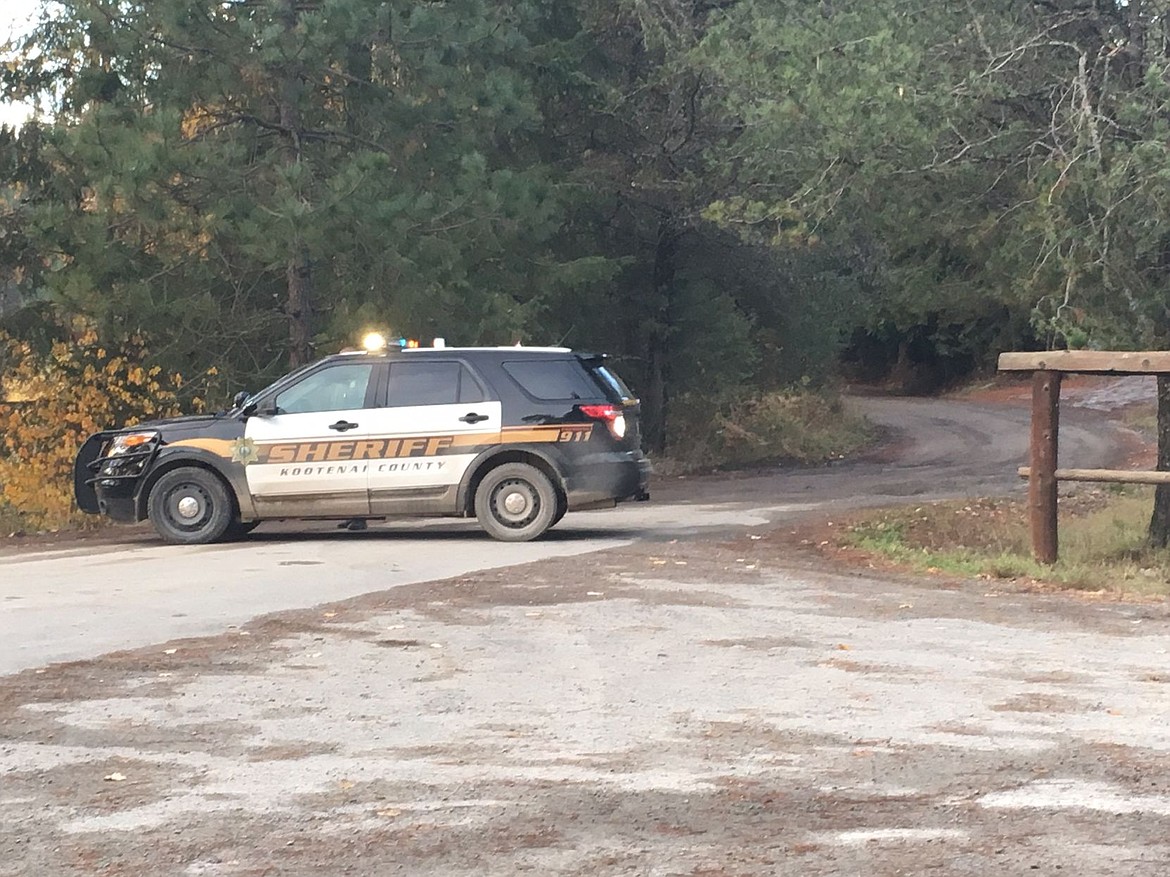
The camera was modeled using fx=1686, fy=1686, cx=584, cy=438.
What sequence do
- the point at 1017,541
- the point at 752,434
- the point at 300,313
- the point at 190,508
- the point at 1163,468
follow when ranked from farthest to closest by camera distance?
1. the point at 752,434
2. the point at 300,313
3. the point at 1017,541
4. the point at 1163,468
5. the point at 190,508

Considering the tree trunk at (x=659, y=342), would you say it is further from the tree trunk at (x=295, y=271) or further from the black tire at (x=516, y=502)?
the black tire at (x=516, y=502)

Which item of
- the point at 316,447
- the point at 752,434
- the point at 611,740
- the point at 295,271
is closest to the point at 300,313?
the point at 295,271

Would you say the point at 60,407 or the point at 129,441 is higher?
the point at 60,407

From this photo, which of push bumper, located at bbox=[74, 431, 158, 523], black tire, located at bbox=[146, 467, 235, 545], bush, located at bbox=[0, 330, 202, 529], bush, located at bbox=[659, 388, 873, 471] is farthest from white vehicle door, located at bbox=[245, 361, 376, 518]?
bush, located at bbox=[659, 388, 873, 471]

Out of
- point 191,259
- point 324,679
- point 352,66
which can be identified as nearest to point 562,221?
point 352,66

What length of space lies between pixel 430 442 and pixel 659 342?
15.2 m

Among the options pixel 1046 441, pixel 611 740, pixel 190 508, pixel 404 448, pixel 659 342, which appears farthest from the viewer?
pixel 659 342

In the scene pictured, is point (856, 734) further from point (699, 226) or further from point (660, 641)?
point (699, 226)

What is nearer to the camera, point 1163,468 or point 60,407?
point 1163,468

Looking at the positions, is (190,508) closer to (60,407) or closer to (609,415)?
(609,415)

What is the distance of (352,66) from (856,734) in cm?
1671

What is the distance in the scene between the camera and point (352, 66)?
72.4 ft

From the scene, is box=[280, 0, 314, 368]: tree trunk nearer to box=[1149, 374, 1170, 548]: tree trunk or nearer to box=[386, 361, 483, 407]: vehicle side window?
box=[386, 361, 483, 407]: vehicle side window

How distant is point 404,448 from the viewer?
51.0ft
